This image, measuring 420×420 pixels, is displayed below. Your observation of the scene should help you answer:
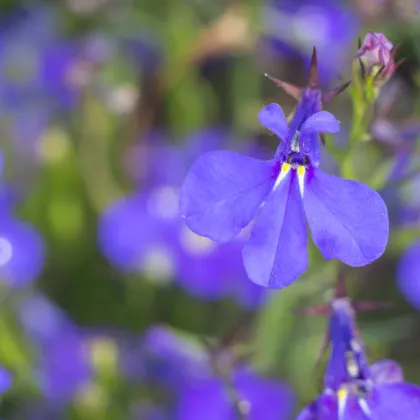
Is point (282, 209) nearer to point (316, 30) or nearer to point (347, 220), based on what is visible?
point (347, 220)

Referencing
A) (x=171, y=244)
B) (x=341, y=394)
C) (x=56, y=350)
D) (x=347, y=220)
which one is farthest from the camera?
(x=171, y=244)

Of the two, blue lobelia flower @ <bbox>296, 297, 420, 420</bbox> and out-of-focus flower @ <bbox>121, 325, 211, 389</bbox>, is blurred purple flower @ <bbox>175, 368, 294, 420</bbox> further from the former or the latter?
blue lobelia flower @ <bbox>296, 297, 420, 420</bbox>

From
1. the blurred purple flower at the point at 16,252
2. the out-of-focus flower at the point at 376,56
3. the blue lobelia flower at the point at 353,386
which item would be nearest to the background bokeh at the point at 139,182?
the blurred purple flower at the point at 16,252

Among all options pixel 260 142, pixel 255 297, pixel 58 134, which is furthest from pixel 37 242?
pixel 260 142

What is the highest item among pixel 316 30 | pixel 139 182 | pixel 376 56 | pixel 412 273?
pixel 316 30

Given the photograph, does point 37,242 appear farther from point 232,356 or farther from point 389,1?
point 389,1

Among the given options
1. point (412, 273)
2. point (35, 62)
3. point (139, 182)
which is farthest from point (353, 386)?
point (35, 62)

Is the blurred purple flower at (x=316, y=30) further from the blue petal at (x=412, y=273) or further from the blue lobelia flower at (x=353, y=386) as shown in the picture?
the blue lobelia flower at (x=353, y=386)

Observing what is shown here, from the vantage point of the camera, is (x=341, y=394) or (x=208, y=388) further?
(x=208, y=388)
